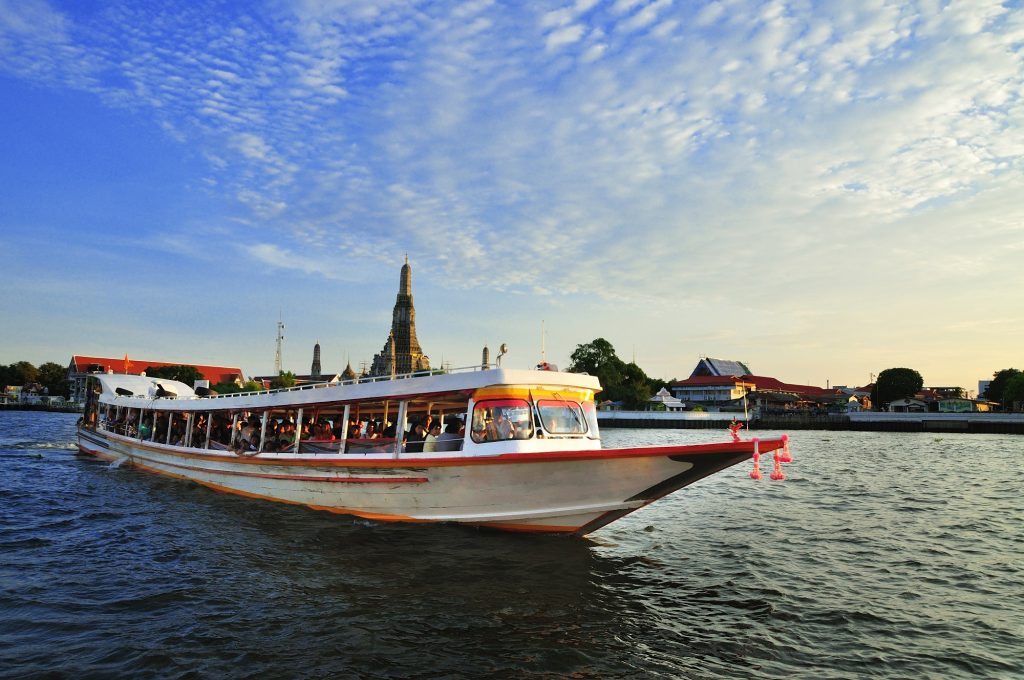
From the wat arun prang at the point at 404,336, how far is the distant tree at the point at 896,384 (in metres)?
93.7

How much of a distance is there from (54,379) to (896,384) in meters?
152

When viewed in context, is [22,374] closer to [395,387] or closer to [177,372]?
[177,372]

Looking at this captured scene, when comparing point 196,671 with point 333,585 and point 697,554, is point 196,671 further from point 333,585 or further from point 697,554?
point 697,554

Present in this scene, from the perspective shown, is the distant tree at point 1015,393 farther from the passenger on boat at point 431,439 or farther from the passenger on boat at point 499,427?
the passenger on boat at point 499,427

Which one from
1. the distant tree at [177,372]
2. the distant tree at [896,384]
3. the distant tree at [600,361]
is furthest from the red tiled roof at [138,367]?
the distant tree at [896,384]

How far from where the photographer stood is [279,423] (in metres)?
18.2

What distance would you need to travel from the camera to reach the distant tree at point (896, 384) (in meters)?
105

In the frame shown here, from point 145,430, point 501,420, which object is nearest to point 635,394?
point 145,430

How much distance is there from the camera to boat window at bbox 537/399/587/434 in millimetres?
12641

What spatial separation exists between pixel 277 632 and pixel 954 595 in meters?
9.92

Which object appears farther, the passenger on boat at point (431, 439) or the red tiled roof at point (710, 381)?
the red tiled roof at point (710, 381)

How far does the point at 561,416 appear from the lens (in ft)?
42.4

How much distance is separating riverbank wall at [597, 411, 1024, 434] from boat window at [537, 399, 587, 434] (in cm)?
5948

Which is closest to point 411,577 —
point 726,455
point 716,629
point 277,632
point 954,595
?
point 277,632
